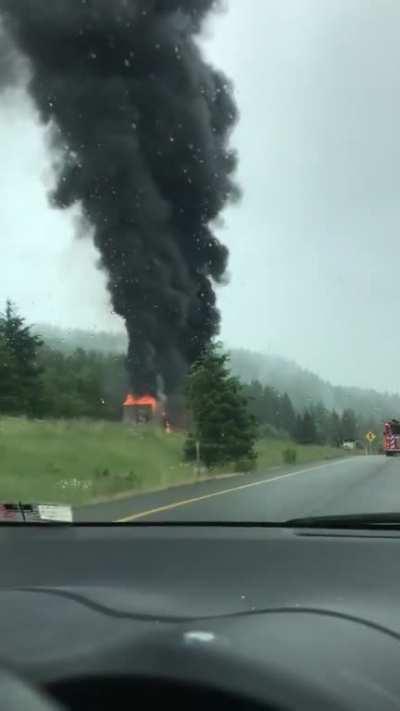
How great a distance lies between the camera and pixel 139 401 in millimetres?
4301

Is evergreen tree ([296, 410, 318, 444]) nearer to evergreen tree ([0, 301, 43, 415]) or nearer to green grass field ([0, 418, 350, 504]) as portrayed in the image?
green grass field ([0, 418, 350, 504])

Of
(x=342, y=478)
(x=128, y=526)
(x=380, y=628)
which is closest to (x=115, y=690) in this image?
(x=380, y=628)

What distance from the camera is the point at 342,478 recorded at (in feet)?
15.7

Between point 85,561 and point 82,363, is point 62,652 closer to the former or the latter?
point 85,561

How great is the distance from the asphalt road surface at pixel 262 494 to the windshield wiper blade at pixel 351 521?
16cm

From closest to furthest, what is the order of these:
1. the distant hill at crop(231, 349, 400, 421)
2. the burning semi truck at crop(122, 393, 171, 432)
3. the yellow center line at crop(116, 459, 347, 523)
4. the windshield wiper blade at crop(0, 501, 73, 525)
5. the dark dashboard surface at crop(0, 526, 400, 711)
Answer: the dark dashboard surface at crop(0, 526, 400, 711) < the burning semi truck at crop(122, 393, 171, 432) < the distant hill at crop(231, 349, 400, 421) < the yellow center line at crop(116, 459, 347, 523) < the windshield wiper blade at crop(0, 501, 73, 525)

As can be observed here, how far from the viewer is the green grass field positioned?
14.7 ft

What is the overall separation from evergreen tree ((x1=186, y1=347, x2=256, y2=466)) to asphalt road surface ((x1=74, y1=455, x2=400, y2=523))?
0.14 metres

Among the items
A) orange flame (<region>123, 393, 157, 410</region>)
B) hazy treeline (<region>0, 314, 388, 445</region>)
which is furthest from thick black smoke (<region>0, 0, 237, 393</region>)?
hazy treeline (<region>0, 314, 388, 445</region>)

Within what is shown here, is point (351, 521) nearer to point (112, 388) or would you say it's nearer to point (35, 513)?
point (112, 388)

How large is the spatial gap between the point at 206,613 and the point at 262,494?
4.31 feet

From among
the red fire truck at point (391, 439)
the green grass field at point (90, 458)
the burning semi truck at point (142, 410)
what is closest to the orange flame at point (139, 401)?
the burning semi truck at point (142, 410)

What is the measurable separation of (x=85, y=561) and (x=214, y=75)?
222 centimetres

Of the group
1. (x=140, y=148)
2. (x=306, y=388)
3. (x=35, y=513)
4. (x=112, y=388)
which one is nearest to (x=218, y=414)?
(x=306, y=388)
